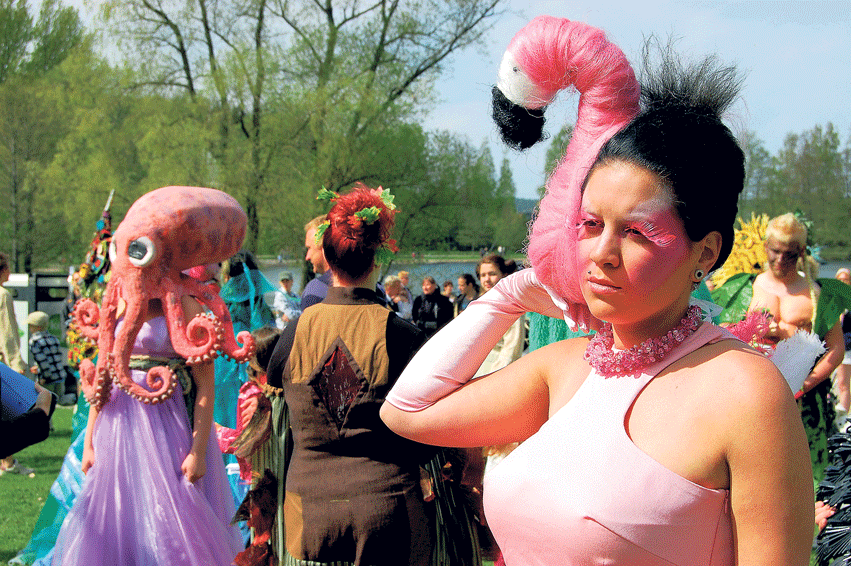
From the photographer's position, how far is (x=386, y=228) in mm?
3066

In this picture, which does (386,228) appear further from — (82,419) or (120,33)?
(120,33)

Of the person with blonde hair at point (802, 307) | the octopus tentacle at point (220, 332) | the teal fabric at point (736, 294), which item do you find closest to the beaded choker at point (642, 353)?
the octopus tentacle at point (220, 332)

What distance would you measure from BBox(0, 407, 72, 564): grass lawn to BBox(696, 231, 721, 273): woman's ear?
4.78 meters

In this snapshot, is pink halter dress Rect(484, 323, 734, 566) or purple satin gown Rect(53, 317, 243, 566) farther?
purple satin gown Rect(53, 317, 243, 566)

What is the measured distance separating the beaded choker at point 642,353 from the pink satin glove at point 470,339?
0.17 meters

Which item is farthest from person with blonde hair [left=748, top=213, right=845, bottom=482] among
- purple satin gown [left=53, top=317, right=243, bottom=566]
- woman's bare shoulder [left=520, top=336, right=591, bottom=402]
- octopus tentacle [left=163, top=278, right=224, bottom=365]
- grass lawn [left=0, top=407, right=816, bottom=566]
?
woman's bare shoulder [left=520, top=336, right=591, bottom=402]

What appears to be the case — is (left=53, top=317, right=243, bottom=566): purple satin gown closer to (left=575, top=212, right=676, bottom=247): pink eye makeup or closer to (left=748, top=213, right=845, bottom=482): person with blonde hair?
(left=575, top=212, right=676, bottom=247): pink eye makeup

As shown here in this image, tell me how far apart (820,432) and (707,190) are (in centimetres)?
411

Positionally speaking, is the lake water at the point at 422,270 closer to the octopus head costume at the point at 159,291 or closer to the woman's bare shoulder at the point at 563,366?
the octopus head costume at the point at 159,291

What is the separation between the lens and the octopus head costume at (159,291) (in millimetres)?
3256

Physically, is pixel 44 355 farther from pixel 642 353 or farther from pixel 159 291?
pixel 642 353

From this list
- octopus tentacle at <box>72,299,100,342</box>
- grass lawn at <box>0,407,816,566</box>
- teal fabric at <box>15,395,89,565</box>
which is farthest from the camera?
grass lawn at <box>0,407,816,566</box>

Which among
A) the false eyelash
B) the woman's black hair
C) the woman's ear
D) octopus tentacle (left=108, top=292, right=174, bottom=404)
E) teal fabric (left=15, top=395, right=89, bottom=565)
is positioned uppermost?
the woman's black hair

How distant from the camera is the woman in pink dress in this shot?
1.11 metres
